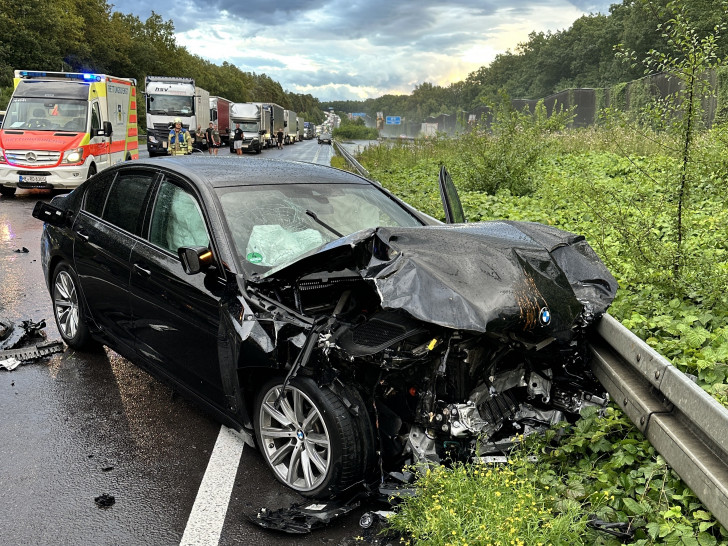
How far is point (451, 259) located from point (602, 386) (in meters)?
1.22

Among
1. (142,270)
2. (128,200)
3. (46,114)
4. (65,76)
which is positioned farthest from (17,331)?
(65,76)

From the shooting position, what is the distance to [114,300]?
4.83m

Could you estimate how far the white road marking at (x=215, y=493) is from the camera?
323 cm

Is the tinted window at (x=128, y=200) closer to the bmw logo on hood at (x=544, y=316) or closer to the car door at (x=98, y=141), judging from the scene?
the bmw logo on hood at (x=544, y=316)

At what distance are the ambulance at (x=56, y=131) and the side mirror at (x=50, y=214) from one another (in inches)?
454

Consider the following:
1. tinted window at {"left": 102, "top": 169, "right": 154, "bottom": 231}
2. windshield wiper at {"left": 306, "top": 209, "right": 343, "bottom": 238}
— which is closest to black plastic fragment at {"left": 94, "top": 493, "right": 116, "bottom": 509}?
tinted window at {"left": 102, "top": 169, "right": 154, "bottom": 231}

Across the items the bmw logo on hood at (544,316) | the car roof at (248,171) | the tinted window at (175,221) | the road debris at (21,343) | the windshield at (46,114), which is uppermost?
the windshield at (46,114)

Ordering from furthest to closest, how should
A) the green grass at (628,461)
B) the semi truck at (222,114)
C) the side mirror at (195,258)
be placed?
the semi truck at (222,114)
the side mirror at (195,258)
the green grass at (628,461)

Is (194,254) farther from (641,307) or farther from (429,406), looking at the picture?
(641,307)

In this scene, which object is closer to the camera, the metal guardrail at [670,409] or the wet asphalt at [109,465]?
the metal guardrail at [670,409]

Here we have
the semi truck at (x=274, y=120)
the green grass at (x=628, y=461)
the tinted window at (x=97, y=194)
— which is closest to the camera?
the green grass at (x=628, y=461)

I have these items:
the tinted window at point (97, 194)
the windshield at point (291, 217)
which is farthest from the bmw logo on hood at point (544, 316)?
the tinted window at point (97, 194)

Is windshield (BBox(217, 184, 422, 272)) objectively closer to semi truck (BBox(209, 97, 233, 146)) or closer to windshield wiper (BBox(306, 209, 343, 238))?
windshield wiper (BBox(306, 209, 343, 238))

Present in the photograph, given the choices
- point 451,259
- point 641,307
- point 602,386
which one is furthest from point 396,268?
point 641,307
